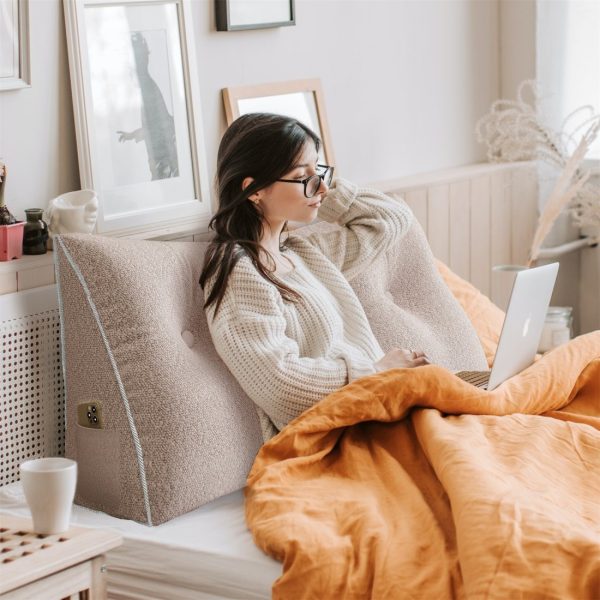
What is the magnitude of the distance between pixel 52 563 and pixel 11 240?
2.30 ft

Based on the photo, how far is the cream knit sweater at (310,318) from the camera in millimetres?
1994

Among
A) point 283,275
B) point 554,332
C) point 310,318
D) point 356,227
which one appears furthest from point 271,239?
point 554,332

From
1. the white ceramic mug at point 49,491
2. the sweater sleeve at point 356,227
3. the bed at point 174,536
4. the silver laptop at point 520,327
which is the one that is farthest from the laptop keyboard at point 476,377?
the white ceramic mug at point 49,491

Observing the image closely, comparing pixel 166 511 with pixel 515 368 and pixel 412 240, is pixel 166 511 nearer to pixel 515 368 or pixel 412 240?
pixel 515 368

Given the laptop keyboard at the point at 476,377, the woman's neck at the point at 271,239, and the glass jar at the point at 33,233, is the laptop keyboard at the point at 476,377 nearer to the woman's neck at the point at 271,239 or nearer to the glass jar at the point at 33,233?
the woman's neck at the point at 271,239

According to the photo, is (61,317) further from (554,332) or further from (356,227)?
(554,332)

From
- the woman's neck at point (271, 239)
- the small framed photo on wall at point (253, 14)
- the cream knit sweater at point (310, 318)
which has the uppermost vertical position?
the small framed photo on wall at point (253, 14)

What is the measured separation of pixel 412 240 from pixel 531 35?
1300mm

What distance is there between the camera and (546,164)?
3621 millimetres

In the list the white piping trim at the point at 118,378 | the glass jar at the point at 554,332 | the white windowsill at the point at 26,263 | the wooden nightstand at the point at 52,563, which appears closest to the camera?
the wooden nightstand at the point at 52,563

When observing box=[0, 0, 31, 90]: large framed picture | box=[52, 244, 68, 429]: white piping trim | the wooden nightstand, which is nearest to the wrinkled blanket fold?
the wooden nightstand

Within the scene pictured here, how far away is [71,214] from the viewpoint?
6.77 feet

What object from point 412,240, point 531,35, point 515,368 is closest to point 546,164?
point 531,35

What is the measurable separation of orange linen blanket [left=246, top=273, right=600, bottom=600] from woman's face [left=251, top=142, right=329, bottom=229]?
1.46 ft
